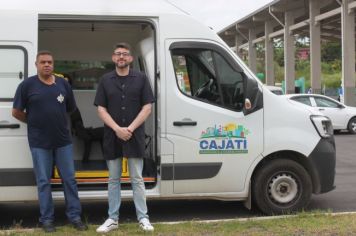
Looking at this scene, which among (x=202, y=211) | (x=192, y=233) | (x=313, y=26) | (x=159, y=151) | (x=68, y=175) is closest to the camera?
(x=192, y=233)

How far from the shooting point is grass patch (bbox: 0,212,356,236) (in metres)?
5.69

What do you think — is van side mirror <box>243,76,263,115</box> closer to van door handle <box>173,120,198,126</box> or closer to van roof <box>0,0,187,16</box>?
van door handle <box>173,120,198,126</box>

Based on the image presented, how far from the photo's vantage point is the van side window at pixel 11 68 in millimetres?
6246

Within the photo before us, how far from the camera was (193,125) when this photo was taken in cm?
648

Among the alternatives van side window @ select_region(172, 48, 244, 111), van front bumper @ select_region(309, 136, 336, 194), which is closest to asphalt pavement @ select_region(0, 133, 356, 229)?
van front bumper @ select_region(309, 136, 336, 194)

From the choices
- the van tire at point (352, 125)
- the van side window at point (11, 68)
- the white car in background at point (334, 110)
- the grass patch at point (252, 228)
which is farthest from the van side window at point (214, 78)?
the van tire at point (352, 125)

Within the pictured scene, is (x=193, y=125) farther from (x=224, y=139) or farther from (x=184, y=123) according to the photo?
(x=224, y=139)

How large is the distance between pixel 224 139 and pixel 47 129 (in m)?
2.02

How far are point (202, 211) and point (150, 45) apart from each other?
2252 mm

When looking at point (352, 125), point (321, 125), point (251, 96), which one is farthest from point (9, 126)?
point (352, 125)

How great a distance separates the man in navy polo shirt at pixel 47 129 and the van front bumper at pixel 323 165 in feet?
9.37

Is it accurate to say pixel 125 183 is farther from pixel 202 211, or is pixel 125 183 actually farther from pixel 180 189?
pixel 202 211

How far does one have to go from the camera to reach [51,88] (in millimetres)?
5914

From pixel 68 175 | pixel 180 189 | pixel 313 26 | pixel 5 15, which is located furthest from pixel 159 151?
pixel 313 26
